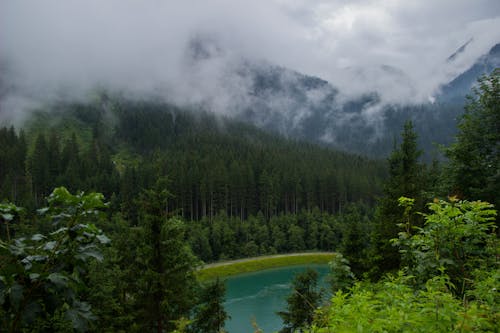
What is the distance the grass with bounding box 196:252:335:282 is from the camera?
185 ft

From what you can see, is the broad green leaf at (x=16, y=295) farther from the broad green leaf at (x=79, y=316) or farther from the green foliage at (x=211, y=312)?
the green foliage at (x=211, y=312)

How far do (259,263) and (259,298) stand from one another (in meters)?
18.0

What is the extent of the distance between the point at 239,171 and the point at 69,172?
48752 millimetres

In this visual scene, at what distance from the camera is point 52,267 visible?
2852mm

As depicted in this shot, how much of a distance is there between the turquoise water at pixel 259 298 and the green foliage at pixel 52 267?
3070 cm

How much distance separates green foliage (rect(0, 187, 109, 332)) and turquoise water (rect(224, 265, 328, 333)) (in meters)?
30.7

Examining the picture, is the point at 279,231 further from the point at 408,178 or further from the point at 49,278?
the point at 49,278

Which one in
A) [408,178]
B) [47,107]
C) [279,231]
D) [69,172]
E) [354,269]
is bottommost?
[279,231]

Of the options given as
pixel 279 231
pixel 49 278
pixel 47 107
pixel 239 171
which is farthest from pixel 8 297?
pixel 47 107

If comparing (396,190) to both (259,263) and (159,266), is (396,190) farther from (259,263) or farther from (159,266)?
(259,263)

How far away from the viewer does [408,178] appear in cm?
1950

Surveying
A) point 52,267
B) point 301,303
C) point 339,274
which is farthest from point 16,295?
point 301,303

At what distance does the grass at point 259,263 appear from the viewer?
2216 inches

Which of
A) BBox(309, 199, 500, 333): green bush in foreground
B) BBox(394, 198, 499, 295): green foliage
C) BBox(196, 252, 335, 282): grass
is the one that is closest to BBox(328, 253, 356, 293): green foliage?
BBox(309, 199, 500, 333): green bush in foreground
